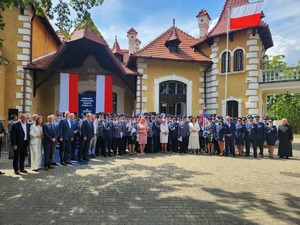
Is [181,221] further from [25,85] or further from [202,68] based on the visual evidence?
[202,68]

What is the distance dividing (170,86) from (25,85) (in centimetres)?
989

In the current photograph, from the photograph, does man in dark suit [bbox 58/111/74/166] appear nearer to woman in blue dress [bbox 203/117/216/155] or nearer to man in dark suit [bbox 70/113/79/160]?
man in dark suit [bbox 70/113/79/160]

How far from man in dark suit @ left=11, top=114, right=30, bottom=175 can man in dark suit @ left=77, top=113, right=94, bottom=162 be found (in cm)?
236

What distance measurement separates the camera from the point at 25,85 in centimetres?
1585

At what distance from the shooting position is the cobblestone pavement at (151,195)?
482 cm

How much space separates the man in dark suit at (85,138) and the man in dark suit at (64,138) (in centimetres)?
59

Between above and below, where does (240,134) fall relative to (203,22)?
below

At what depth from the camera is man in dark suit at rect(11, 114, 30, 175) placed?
327 inches

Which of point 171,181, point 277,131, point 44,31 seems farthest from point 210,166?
point 44,31

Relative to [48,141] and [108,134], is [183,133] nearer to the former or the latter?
[108,134]

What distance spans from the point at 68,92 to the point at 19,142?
8.79 m

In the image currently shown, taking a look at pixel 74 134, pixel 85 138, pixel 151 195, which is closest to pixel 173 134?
pixel 85 138

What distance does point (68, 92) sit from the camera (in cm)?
1691

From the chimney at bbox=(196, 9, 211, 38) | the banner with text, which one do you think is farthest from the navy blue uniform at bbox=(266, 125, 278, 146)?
the chimney at bbox=(196, 9, 211, 38)
